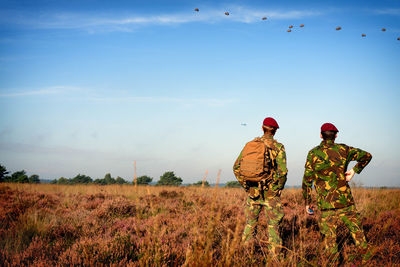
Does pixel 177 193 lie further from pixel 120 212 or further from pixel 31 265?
pixel 31 265

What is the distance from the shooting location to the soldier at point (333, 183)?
3.64 meters

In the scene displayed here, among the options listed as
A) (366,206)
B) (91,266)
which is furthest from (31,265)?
(366,206)

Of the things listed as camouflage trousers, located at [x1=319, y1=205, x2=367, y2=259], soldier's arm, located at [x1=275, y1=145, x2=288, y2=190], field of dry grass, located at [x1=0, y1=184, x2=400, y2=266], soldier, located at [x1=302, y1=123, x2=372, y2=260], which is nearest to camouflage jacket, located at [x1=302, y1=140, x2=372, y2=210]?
soldier, located at [x1=302, y1=123, x2=372, y2=260]

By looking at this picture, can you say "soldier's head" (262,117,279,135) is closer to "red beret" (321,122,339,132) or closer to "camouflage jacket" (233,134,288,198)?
"camouflage jacket" (233,134,288,198)

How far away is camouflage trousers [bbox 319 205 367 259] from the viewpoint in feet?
11.7

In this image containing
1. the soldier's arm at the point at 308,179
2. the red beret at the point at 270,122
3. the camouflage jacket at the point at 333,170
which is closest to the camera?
the camouflage jacket at the point at 333,170

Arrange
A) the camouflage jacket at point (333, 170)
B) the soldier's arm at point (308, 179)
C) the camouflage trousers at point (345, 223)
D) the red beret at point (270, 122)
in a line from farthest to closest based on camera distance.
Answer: the red beret at point (270, 122), the soldier's arm at point (308, 179), the camouflage jacket at point (333, 170), the camouflage trousers at point (345, 223)

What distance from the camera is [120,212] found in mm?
7488

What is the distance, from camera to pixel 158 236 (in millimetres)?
4316

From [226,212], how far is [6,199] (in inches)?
312

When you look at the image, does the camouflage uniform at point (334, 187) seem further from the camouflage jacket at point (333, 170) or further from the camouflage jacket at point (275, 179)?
the camouflage jacket at point (275, 179)

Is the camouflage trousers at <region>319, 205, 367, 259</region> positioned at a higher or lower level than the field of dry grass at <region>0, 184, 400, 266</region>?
higher

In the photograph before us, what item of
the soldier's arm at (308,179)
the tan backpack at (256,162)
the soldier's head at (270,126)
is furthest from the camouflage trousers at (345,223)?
the soldier's head at (270,126)

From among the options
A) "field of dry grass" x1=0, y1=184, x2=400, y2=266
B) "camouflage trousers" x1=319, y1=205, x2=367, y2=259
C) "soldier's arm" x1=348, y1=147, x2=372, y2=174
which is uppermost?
"soldier's arm" x1=348, y1=147, x2=372, y2=174
